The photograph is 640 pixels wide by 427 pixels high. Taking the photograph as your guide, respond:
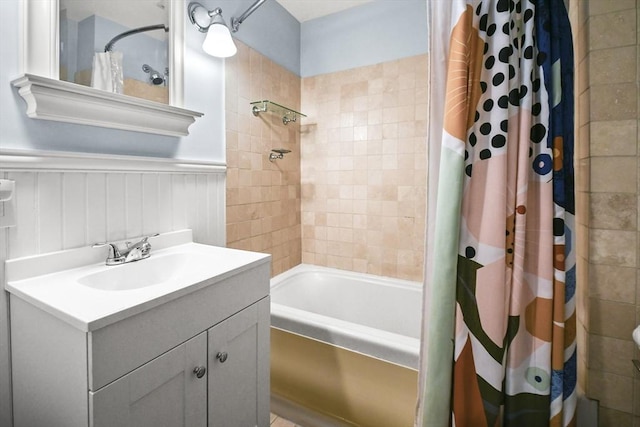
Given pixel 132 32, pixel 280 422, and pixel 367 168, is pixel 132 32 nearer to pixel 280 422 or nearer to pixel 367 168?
pixel 367 168

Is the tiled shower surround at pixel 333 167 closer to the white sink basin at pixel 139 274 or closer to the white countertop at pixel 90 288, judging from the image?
the white sink basin at pixel 139 274

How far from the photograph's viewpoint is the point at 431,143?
86 cm

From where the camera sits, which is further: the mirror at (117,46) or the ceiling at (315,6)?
the ceiling at (315,6)

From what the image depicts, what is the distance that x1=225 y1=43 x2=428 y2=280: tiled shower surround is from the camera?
185 cm

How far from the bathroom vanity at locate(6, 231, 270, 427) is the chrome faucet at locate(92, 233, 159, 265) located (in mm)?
32

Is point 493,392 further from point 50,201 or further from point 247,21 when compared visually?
point 247,21

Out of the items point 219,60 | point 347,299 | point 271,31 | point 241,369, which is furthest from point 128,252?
point 271,31

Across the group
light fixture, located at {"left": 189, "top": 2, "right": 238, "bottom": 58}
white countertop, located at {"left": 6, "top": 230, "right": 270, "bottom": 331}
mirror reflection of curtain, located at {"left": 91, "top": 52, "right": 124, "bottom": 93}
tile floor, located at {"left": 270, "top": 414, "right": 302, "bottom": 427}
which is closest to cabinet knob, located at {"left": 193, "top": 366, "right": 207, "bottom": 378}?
white countertop, located at {"left": 6, "top": 230, "right": 270, "bottom": 331}

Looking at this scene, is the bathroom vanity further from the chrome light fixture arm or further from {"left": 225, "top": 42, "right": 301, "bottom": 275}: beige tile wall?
the chrome light fixture arm

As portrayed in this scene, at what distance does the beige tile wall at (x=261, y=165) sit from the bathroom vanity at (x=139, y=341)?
0.69 m

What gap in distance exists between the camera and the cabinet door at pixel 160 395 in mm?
681

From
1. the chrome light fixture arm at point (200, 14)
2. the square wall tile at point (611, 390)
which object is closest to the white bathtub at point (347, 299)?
the square wall tile at point (611, 390)

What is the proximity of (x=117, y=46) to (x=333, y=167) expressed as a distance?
150 cm

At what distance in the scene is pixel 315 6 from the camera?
7.08ft
